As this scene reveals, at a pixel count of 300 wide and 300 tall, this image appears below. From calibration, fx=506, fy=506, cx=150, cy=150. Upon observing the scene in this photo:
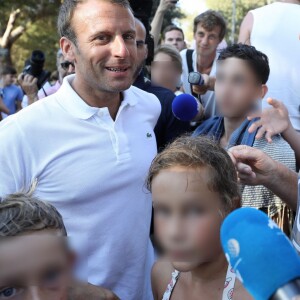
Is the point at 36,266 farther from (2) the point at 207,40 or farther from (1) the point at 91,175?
(2) the point at 207,40

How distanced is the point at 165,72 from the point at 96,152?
8.43ft

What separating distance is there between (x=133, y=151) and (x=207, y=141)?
1.41ft

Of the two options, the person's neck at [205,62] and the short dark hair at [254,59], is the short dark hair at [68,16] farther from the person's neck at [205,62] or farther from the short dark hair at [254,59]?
the person's neck at [205,62]

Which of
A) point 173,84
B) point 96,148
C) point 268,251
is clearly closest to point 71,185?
point 96,148

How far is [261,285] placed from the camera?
2.78ft

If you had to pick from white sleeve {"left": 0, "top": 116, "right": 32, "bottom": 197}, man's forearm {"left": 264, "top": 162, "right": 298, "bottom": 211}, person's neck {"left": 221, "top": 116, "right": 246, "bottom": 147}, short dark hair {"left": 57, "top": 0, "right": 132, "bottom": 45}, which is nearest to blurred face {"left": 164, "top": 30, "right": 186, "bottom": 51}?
person's neck {"left": 221, "top": 116, "right": 246, "bottom": 147}

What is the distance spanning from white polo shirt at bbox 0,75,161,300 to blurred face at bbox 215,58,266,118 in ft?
2.54

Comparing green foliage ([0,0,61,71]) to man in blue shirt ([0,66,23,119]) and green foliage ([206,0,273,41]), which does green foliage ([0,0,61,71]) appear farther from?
green foliage ([206,0,273,41])

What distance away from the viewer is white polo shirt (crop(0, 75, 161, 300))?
2016 mm

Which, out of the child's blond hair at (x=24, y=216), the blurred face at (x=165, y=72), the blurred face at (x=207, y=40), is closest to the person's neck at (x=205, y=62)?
the blurred face at (x=207, y=40)

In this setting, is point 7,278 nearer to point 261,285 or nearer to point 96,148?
point 261,285

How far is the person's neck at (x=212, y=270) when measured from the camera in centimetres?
173

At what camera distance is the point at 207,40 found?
15.9ft

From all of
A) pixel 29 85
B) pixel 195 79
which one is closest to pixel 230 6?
pixel 29 85
